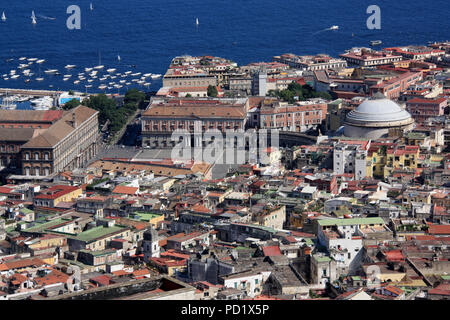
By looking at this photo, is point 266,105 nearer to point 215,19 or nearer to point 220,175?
point 220,175

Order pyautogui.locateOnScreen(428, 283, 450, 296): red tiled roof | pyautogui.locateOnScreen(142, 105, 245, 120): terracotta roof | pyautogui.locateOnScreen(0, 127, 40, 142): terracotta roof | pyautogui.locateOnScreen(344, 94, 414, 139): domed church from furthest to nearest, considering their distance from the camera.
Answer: pyautogui.locateOnScreen(142, 105, 245, 120): terracotta roof → pyautogui.locateOnScreen(0, 127, 40, 142): terracotta roof → pyautogui.locateOnScreen(344, 94, 414, 139): domed church → pyautogui.locateOnScreen(428, 283, 450, 296): red tiled roof

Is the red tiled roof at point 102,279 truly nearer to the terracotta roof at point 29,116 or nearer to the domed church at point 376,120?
the domed church at point 376,120

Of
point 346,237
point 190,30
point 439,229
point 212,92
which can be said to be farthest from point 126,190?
point 190,30

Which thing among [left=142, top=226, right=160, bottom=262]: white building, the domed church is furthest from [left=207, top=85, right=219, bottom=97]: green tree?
[left=142, top=226, right=160, bottom=262]: white building

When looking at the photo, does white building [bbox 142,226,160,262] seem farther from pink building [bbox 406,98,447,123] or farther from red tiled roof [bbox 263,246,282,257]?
pink building [bbox 406,98,447,123]

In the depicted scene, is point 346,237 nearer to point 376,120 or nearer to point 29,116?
point 376,120

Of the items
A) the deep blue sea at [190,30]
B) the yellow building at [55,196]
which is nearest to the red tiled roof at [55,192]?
the yellow building at [55,196]

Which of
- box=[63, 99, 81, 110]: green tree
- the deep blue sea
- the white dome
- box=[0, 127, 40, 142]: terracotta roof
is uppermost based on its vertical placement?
the deep blue sea
